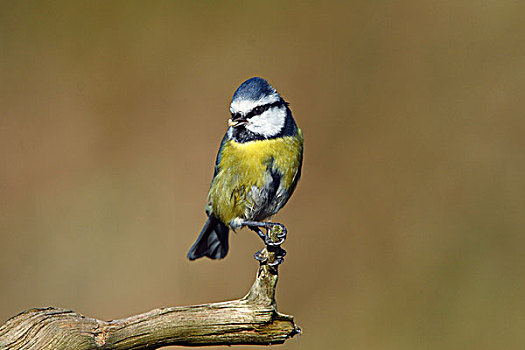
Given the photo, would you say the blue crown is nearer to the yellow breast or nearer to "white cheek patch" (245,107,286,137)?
"white cheek patch" (245,107,286,137)

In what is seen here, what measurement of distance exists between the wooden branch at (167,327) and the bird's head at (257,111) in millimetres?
456

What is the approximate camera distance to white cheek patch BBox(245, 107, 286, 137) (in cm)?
186

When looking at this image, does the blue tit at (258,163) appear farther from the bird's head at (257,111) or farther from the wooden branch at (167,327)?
the wooden branch at (167,327)

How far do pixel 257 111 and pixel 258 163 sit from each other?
180 mm

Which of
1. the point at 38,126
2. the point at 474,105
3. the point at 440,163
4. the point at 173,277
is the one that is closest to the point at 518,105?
the point at 474,105

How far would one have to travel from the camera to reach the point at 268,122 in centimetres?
190

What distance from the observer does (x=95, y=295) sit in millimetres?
3297

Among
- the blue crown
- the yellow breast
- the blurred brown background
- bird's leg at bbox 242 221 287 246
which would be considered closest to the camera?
bird's leg at bbox 242 221 287 246

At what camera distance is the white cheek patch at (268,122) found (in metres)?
1.86

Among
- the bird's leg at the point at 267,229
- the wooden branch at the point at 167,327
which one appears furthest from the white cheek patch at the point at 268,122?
the wooden branch at the point at 167,327

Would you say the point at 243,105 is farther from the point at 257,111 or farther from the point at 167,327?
the point at 167,327

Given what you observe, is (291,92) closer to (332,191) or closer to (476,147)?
(332,191)

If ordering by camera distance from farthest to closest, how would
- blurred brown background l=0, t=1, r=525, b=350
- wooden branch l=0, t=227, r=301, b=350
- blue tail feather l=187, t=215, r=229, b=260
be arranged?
blurred brown background l=0, t=1, r=525, b=350, blue tail feather l=187, t=215, r=229, b=260, wooden branch l=0, t=227, r=301, b=350

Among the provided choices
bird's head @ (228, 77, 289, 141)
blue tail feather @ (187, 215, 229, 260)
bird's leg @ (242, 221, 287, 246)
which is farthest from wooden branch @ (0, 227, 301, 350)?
blue tail feather @ (187, 215, 229, 260)
